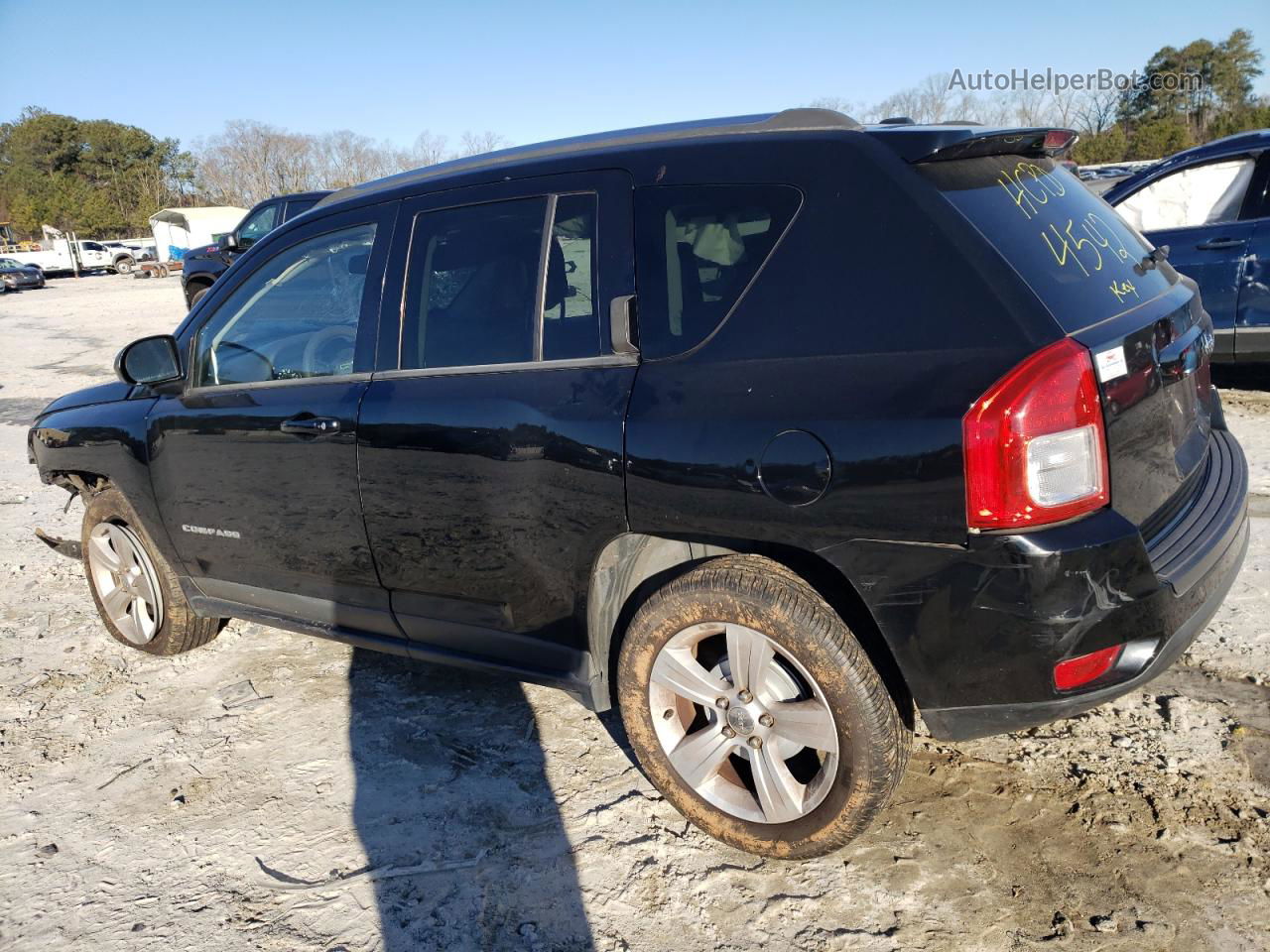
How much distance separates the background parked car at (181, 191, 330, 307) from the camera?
1322 centimetres

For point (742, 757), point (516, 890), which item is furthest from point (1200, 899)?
point (516, 890)

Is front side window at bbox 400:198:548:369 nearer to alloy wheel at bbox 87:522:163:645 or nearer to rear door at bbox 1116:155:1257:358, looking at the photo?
alloy wheel at bbox 87:522:163:645

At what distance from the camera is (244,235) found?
568 inches

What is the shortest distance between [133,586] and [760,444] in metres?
3.31

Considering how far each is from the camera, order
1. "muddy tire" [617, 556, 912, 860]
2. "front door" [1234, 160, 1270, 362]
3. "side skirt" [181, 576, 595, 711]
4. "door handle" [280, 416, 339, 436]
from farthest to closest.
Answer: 1. "front door" [1234, 160, 1270, 362]
2. "door handle" [280, 416, 339, 436]
3. "side skirt" [181, 576, 595, 711]
4. "muddy tire" [617, 556, 912, 860]

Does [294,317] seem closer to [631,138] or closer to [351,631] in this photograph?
[351,631]

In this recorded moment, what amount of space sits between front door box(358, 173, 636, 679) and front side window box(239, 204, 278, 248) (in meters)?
12.2

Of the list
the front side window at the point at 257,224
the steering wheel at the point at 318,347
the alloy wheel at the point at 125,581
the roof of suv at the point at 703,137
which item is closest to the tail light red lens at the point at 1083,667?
the roof of suv at the point at 703,137

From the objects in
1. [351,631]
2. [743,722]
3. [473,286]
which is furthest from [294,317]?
[743,722]

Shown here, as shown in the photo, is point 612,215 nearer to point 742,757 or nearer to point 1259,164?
point 742,757

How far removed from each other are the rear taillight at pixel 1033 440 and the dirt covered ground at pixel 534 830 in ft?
3.47

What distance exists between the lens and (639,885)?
2.56 meters

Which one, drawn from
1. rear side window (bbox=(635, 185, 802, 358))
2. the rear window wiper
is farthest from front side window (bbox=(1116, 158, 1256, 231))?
→ rear side window (bbox=(635, 185, 802, 358))

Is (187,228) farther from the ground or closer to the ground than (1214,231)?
farther from the ground
